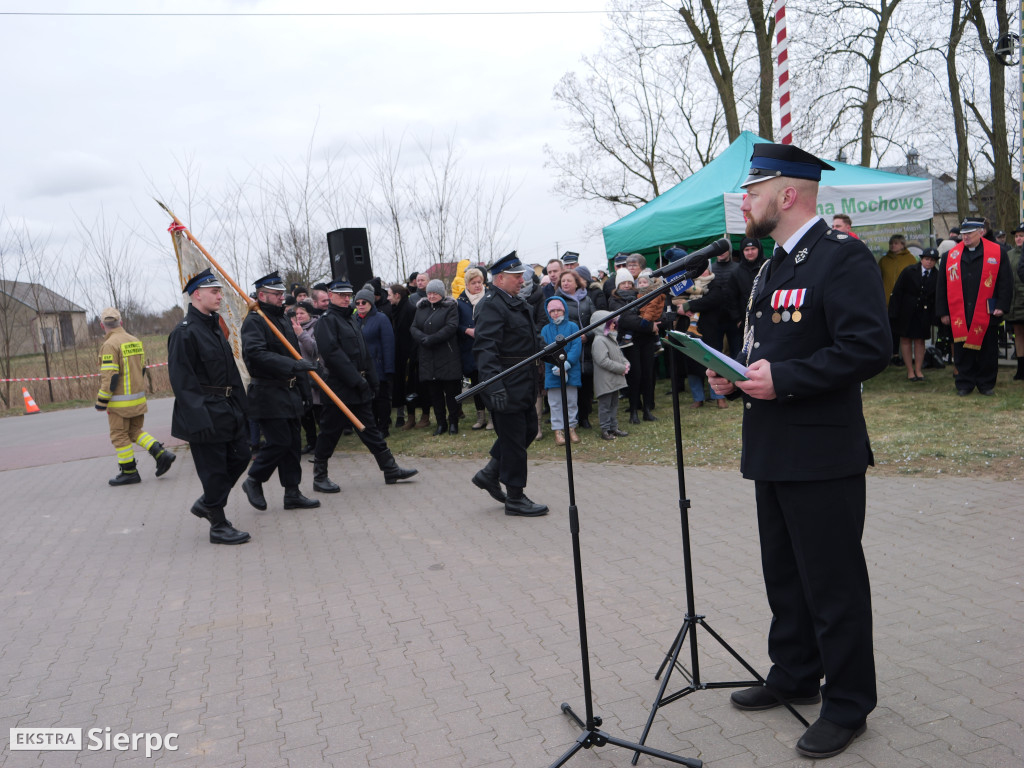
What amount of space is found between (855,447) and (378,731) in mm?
2268

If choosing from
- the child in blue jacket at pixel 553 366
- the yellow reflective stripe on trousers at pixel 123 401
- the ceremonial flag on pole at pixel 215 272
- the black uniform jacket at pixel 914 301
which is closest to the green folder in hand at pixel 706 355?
the child in blue jacket at pixel 553 366

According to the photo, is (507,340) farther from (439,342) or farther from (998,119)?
(998,119)

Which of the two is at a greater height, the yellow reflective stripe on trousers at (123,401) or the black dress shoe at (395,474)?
the yellow reflective stripe on trousers at (123,401)

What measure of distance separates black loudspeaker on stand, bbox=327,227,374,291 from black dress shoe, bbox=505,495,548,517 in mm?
7025

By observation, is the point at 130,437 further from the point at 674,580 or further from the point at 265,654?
the point at 674,580

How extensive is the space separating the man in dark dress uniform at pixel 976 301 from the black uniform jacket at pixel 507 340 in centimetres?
629

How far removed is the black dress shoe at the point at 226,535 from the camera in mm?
6886

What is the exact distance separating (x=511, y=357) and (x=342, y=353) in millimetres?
2330

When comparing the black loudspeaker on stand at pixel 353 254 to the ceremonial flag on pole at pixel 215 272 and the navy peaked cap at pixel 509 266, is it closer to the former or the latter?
the ceremonial flag on pole at pixel 215 272

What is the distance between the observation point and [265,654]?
4551 mm

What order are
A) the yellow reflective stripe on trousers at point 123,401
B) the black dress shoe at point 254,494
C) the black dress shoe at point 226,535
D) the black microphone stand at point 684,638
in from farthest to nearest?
the yellow reflective stripe on trousers at point 123,401
the black dress shoe at point 254,494
the black dress shoe at point 226,535
the black microphone stand at point 684,638

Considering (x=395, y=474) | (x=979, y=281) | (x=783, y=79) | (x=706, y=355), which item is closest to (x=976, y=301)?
(x=979, y=281)

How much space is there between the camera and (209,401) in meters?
6.66

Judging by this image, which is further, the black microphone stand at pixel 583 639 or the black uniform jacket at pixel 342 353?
the black uniform jacket at pixel 342 353
